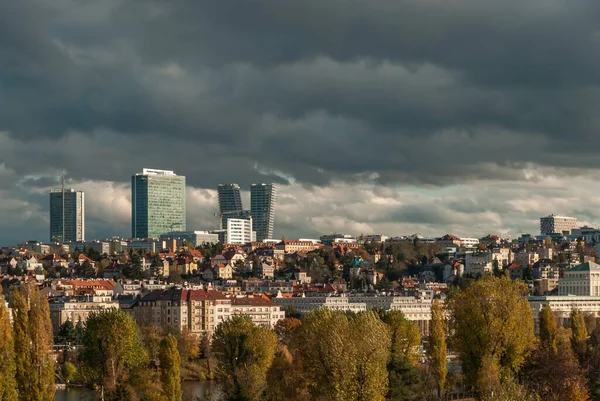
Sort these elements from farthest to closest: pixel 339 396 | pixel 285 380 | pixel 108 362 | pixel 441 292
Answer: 1. pixel 441 292
2. pixel 108 362
3. pixel 285 380
4. pixel 339 396

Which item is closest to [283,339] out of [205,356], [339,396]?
[205,356]

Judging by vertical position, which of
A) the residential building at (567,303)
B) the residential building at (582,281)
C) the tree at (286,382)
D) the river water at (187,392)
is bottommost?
the river water at (187,392)

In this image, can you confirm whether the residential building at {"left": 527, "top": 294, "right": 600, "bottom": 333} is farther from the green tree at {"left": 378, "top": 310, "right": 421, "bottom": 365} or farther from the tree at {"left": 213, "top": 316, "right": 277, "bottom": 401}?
the tree at {"left": 213, "top": 316, "right": 277, "bottom": 401}

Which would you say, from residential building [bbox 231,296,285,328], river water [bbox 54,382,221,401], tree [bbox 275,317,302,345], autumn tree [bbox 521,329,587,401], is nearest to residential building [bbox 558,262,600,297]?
residential building [bbox 231,296,285,328]

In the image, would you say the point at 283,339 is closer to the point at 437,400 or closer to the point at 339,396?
the point at 437,400

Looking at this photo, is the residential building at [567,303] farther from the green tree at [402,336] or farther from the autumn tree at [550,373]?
the autumn tree at [550,373]

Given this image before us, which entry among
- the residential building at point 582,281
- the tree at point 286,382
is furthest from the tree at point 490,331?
the residential building at point 582,281

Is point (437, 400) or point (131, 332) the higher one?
point (131, 332)
